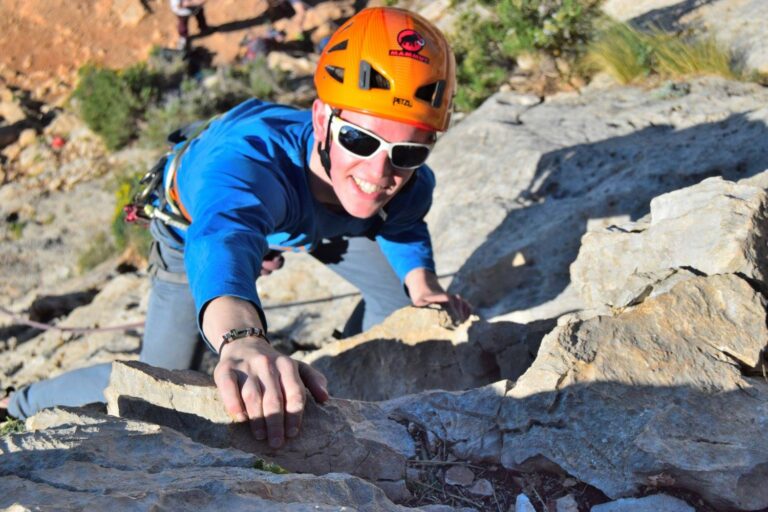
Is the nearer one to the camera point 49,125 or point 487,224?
point 487,224

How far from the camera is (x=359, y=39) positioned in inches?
135

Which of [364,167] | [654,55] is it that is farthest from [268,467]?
[654,55]

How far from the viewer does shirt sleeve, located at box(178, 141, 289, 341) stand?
265 centimetres

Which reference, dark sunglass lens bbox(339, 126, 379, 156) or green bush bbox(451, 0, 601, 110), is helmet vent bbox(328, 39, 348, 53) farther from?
green bush bbox(451, 0, 601, 110)

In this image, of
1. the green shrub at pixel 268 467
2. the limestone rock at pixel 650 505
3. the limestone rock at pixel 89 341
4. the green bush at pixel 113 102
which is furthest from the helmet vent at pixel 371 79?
the green bush at pixel 113 102

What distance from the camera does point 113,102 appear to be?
13.1 meters

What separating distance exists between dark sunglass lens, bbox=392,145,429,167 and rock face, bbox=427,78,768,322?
1.61 m

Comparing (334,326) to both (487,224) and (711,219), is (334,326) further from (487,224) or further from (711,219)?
Answer: (711,219)

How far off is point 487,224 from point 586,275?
2.40m

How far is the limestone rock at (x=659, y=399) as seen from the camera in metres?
2.40

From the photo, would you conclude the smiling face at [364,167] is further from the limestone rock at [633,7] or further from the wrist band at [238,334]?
the limestone rock at [633,7]

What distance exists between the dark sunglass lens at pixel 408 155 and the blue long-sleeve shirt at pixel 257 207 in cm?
51

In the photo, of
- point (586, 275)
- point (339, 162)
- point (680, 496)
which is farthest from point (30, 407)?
point (680, 496)

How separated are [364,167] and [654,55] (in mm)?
4743
